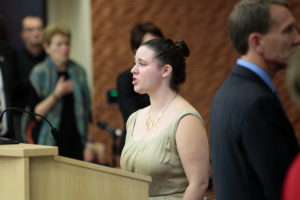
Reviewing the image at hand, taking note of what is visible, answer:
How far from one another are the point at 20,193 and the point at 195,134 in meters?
0.81

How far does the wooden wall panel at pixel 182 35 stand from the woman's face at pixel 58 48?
176cm

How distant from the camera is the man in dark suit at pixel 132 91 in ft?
11.3

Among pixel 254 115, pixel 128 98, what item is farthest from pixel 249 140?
pixel 128 98

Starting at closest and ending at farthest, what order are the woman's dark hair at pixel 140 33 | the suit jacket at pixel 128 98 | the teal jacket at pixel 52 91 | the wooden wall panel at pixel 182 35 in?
the suit jacket at pixel 128 98
the woman's dark hair at pixel 140 33
the teal jacket at pixel 52 91
the wooden wall panel at pixel 182 35

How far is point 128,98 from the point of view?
3.48m

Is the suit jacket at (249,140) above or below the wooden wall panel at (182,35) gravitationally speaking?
below

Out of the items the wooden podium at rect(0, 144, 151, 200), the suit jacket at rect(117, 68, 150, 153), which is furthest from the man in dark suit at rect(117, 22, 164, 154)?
the wooden podium at rect(0, 144, 151, 200)

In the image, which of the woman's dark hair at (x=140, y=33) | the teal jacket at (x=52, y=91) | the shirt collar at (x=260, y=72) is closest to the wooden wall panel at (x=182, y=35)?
the teal jacket at (x=52, y=91)

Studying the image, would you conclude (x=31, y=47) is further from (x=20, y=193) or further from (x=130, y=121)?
(x=20, y=193)

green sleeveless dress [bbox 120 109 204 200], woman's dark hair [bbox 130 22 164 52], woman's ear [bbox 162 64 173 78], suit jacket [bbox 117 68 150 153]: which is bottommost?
green sleeveless dress [bbox 120 109 204 200]

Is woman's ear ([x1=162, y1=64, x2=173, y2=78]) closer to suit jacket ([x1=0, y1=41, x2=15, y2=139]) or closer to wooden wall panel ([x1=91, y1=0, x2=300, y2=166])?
suit jacket ([x1=0, y1=41, x2=15, y2=139])

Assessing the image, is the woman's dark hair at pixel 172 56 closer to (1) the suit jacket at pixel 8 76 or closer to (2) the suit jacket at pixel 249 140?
→ (2) the suit jacket at pixel 249 140

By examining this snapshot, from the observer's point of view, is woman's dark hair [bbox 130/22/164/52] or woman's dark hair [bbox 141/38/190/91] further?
woman's dark hair [bbox 130/22/164/52]

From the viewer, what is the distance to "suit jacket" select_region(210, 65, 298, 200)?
186cm
